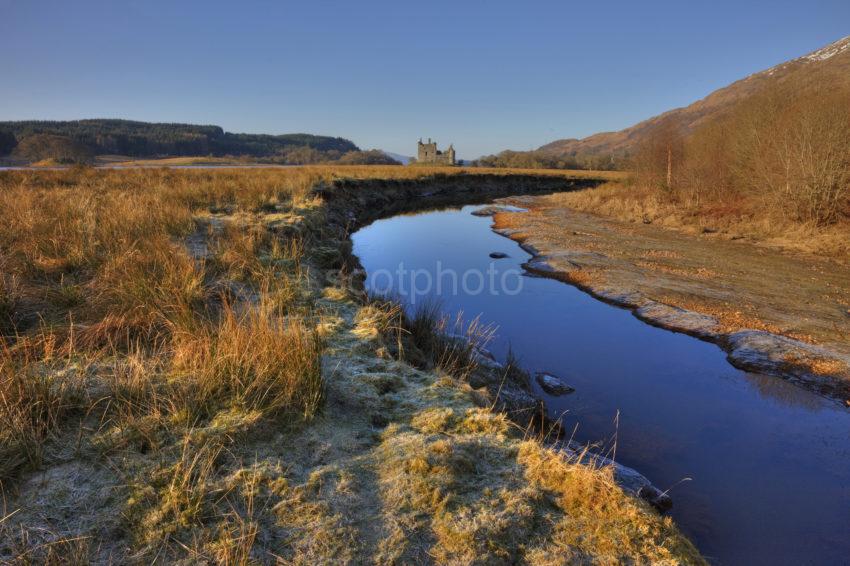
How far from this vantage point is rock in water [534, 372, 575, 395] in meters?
6.55

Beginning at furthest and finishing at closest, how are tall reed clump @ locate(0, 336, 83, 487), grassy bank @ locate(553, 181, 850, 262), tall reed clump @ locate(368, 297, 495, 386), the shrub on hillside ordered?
the shrub on hillside → grassy bank @ locate(553, 181, 850, 262) → tall reed clump @ locate(368, 297, 495, 386) → tall reed clump @ locate(0, 336, 83, 487)

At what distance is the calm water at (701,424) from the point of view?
4.04 metres

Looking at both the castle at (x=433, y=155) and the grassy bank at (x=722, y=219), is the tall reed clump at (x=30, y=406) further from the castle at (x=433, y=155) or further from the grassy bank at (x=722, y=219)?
the castle at (x=433, y=155)

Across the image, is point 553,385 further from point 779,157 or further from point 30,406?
point 779,157

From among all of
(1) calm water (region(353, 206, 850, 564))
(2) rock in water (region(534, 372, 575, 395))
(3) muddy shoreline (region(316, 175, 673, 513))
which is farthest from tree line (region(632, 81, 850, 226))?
(3) muddy shoreline (region(316, 175, 673, 513))

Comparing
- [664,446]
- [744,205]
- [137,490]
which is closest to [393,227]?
[744,205]

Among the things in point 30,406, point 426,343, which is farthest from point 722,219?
point 30,406

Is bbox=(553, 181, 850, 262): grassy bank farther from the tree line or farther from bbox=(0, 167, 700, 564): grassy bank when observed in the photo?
bbox=(0, 167, 700, 564): grassy bank

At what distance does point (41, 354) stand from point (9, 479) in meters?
1.74

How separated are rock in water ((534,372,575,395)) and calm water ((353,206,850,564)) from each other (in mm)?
147

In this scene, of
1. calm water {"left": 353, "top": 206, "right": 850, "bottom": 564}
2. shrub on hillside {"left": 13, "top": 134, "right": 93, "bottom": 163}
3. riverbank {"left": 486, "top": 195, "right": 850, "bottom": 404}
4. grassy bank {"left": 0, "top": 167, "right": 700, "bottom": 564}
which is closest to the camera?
grassy bank {"left": 0, "top": 167, "right": 700, "bottom": 564}

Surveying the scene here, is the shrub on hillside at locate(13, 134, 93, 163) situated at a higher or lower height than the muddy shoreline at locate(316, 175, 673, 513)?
higher

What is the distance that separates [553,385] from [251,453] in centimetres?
489

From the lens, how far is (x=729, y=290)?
1105 cm
